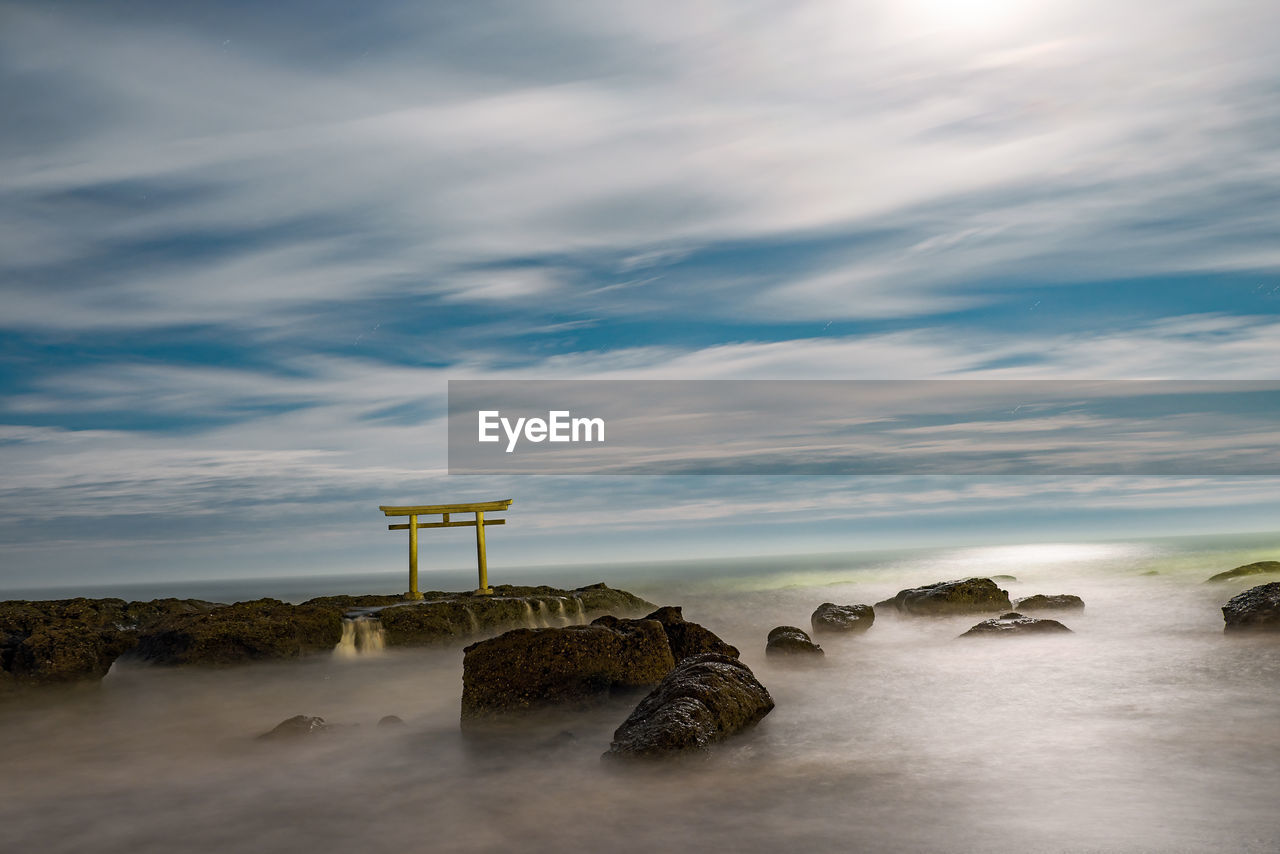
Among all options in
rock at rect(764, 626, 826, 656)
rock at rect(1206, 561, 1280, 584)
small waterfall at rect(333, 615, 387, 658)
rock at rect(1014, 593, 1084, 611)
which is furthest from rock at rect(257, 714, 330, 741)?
rock at rect(1206, 561, 1280, 584)

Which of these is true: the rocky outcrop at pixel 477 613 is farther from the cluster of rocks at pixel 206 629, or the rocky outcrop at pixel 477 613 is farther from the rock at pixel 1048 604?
the rock at pixel 1048 604

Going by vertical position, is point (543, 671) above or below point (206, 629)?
above

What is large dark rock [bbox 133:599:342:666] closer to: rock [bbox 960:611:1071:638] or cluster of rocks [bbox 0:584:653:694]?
cluster of rocks [bbox 0:584:653:694]

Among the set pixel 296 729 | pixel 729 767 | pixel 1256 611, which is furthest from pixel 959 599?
pixel 296 729

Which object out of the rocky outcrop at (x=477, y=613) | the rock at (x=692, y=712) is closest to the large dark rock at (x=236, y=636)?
the rocky outcrop at (x=477, y=613)

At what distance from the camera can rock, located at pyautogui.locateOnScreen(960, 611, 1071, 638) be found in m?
14.8

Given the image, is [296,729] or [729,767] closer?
[729,767]

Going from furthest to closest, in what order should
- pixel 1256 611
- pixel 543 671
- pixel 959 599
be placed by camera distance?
1. pixel 959 599
2. pixel 1256 611
3. pixel 543 671

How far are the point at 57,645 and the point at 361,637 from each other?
454 centimetres

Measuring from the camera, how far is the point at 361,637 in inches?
604

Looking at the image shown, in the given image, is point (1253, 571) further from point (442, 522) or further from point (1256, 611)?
point (442, 522)

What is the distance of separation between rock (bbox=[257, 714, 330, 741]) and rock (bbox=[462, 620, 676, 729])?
5.18 feet

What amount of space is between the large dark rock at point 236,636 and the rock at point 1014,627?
11252 millimetres

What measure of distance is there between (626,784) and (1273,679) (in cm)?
841
